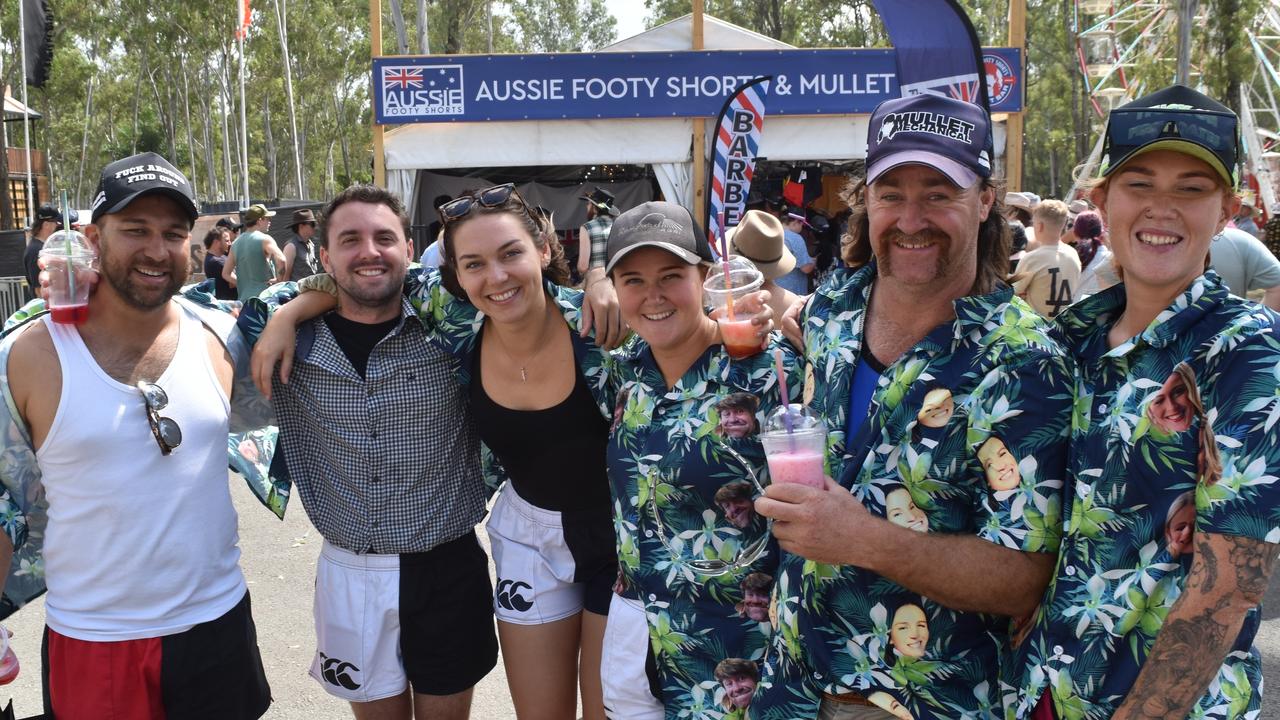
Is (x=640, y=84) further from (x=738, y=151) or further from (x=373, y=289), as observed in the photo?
(x=373, y=289)

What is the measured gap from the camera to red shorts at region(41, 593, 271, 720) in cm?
289

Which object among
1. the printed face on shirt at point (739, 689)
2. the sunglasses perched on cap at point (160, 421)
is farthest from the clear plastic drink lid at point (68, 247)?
the printed face on shirt at point (739, 689)

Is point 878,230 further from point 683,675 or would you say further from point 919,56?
point 919,56

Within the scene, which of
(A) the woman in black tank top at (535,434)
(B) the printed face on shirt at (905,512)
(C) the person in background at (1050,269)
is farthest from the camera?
(C) the person in background at (1050,269)

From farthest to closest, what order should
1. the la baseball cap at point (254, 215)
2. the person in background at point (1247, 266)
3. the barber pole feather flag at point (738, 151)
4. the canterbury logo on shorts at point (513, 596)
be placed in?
the la baseball cap at point (254, 215) < the barber pole feather flag at point (738, 151) < the person in background at point (1247, 266) < the canterbury logo on shorts at point (513, 596)

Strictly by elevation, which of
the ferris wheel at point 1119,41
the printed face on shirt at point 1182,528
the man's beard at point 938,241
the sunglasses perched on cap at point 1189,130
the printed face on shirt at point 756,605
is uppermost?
the ferris wheel at point 1119,41

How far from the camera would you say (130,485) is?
289cm

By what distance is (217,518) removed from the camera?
3.08 metres

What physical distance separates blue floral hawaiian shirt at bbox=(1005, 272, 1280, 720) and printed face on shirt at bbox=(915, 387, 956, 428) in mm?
238

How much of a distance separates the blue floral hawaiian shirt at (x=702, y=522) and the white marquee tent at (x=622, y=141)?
35.7 ft

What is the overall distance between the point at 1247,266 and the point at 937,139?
5.12 metres

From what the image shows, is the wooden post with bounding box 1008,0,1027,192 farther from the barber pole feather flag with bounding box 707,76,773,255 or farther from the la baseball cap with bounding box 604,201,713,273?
the la baseball cap with bounding box 604,201,713,273

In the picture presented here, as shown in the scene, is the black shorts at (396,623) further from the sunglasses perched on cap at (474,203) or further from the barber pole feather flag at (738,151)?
the barber pole feather flag at (738,151)

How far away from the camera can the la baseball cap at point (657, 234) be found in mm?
2678
